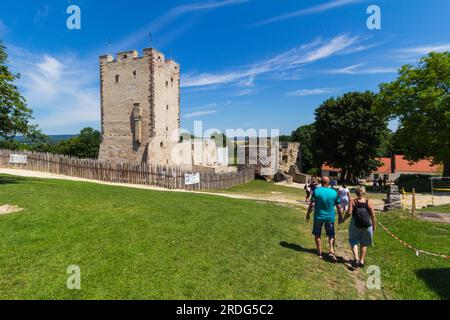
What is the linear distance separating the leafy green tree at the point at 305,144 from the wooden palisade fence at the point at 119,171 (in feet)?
101

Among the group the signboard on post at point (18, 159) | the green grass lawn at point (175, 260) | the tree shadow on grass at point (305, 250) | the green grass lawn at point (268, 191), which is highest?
the signboard on post at point (18, 159)

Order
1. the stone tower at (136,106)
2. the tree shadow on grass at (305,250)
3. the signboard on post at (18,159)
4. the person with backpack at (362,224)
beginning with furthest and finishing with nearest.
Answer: the signboard on post at (18,159)
the stone tower at (136,106)
the tree shadow on grass at (305,250)
the person with backpack at (362,224)

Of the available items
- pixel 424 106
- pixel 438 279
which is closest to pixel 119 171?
pixel 438 279

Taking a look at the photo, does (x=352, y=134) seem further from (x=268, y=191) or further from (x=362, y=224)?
(x=362, y=224)

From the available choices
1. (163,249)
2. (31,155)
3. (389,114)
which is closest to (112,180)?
(31,155)

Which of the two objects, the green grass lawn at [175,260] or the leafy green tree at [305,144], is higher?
the leafy green tree at [305,144]

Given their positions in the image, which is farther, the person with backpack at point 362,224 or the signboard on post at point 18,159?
the signboard on post at point 18,159

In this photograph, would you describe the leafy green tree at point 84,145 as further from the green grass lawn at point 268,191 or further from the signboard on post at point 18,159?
the green grass lawn at point 268,191

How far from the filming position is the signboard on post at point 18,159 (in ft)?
80.5

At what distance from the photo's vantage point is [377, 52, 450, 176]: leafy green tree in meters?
21.8

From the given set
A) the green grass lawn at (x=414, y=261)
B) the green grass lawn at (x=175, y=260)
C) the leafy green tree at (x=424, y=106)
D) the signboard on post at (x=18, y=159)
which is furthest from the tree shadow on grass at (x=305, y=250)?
the signboard on post at (x=18, y=159)

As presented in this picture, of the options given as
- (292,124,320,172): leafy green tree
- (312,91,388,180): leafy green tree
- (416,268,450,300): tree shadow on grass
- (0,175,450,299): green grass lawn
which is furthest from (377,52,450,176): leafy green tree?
(292,124,320,172): leafy green tree

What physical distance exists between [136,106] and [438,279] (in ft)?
74.1

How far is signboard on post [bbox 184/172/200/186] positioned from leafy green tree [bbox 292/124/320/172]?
1271 inches
